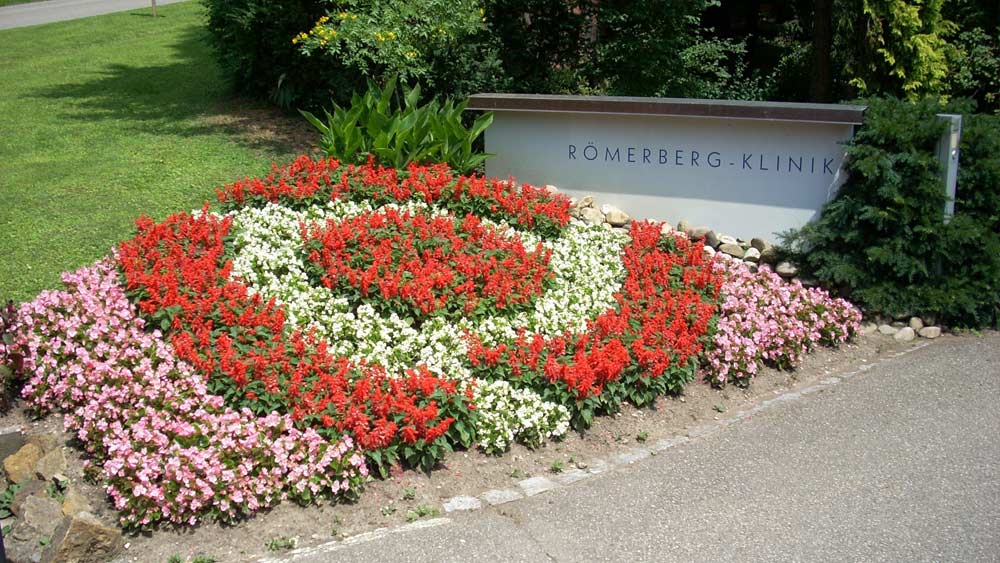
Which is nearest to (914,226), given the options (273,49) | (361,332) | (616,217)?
(616,217)

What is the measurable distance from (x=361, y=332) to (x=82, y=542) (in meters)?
2.16

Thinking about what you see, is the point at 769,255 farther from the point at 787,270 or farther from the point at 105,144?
the point at 105,144

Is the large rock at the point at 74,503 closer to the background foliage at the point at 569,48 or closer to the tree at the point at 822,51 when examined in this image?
the background foliage at the point at 569,48

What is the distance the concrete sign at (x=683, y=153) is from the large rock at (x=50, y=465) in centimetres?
524

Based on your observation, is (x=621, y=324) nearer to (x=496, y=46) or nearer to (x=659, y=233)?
(x=659, y=233)

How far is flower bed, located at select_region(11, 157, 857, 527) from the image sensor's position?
16.0 feet

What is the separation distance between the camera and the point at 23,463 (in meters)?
4.96

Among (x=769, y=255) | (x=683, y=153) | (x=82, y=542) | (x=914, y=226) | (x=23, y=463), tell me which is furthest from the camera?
(x=683, y=153)

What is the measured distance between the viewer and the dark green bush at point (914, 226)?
23.4ft

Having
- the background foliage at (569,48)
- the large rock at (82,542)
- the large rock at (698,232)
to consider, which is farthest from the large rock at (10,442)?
the background foliage at (569,48)

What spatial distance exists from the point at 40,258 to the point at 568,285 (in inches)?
157

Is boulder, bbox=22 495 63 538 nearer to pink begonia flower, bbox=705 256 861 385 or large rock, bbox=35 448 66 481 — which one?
large rock, bbox=35 448 66 481

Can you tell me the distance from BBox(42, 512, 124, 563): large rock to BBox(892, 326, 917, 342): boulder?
220 inches

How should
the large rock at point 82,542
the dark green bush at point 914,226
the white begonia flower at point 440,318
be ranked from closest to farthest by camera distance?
the large rock at point 82,542, the white begonia flower at point 440,318, the dark green bush at point 914,226
